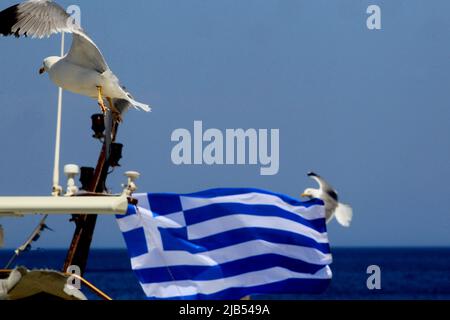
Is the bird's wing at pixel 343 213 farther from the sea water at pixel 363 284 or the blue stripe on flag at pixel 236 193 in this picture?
the sea water at pixel 363 284

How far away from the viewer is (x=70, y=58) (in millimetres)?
19078

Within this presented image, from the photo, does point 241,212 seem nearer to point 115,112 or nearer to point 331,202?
point 115,112

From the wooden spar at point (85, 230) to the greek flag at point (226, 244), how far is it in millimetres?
590

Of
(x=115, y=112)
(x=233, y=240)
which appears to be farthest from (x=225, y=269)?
(x=115, y=112)

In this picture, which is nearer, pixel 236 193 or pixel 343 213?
pixel 236 193

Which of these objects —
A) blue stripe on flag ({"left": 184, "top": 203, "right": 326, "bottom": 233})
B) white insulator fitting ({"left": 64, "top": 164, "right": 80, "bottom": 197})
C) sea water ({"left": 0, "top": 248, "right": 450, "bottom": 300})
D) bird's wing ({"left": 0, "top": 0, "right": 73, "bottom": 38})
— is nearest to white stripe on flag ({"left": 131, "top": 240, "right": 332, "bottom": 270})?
blue stripe on flag ({"left": 184, "top": 203, "right": 326, "bottom": 233})

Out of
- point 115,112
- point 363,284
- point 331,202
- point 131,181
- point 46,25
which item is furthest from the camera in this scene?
point 363,284

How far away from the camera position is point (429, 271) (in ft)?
454

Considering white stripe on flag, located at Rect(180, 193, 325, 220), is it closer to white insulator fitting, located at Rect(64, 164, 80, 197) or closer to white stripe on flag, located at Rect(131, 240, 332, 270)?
white stripe on flag, located at Rect(131, 240, 332, 270)

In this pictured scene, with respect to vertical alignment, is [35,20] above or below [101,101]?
above

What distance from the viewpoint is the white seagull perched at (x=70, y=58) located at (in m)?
18.5

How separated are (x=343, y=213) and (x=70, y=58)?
7.59 meters

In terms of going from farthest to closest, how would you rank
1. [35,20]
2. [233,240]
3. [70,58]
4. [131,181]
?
[70,58] → [35,20] → [233,240] → [131,181]

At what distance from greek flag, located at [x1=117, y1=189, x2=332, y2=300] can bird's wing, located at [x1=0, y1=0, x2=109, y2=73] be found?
2.77m
